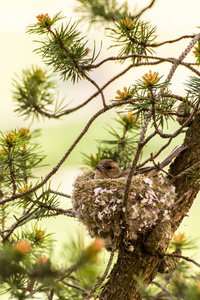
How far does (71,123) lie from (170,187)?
15.4 meters

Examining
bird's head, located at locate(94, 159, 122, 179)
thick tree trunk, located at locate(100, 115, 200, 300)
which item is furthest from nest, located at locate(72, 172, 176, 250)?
bird's head, located at locate(94, 159, 122, 179)

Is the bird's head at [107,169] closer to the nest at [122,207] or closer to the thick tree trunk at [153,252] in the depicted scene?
the nest at [122,207]

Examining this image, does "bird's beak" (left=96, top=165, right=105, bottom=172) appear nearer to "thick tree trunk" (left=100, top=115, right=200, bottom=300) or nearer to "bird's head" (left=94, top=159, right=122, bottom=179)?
"bird's head" (left=94, top=159, right=122, bottom=179)

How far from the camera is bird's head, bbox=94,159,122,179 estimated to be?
460 centimetres

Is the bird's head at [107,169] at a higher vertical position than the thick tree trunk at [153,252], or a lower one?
higher

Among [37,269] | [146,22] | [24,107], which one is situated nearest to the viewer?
[37,269]

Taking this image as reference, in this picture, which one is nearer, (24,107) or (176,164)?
(24,107)

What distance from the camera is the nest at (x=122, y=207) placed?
3.49 m

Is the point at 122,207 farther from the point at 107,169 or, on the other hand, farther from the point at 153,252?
the point at 107,169

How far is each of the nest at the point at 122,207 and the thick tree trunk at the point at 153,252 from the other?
0.07 meters

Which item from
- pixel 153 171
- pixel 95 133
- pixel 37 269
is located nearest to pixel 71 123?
pixel 95 133

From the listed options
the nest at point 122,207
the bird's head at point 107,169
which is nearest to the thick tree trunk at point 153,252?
the nest at point 122,207

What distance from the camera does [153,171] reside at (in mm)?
4262

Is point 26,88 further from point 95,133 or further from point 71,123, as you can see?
point 71,123
